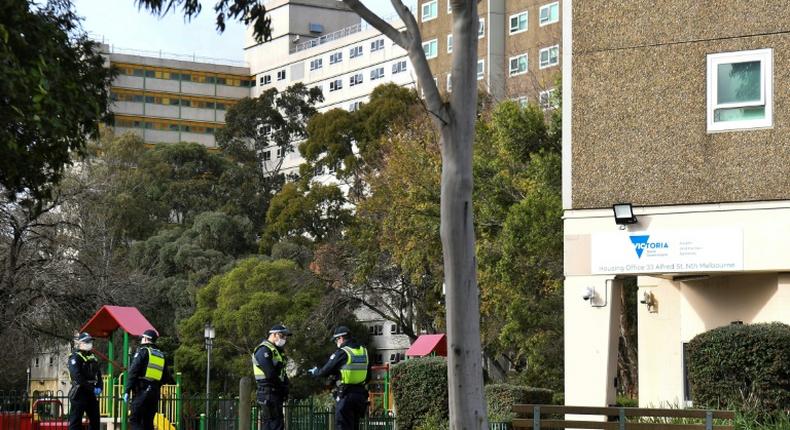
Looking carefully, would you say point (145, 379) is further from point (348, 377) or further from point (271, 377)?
point (348, 377)

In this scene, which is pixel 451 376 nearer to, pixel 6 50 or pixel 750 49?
pixel 6 50

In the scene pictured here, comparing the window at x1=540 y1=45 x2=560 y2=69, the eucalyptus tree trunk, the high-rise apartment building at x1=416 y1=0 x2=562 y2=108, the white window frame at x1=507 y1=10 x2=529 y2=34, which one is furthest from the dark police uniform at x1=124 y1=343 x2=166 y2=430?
the white window frame at x1=507 y1=10 x2=529 y2=34

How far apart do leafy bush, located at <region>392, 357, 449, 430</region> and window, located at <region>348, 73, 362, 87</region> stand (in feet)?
258

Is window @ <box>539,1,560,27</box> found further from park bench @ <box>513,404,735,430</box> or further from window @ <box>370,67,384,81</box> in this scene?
park bench @ <box>513,404,735,430</box>

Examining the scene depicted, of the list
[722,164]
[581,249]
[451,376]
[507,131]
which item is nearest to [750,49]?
[722,164]

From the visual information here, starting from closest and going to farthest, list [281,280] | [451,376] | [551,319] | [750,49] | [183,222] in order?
[451,376] < [750,49] < [551,319] < [281,280] < [183,222]

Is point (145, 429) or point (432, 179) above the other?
point (432, 179)

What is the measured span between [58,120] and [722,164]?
979 cm

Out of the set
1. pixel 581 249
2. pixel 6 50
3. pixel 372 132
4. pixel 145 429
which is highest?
pixel 372 132

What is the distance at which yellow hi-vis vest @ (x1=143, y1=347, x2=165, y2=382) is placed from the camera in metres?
23.6

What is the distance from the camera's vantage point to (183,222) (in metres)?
88.0

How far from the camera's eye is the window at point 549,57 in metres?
Result: 82.6

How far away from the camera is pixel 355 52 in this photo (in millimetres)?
107375

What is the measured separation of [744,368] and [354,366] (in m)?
5.31
